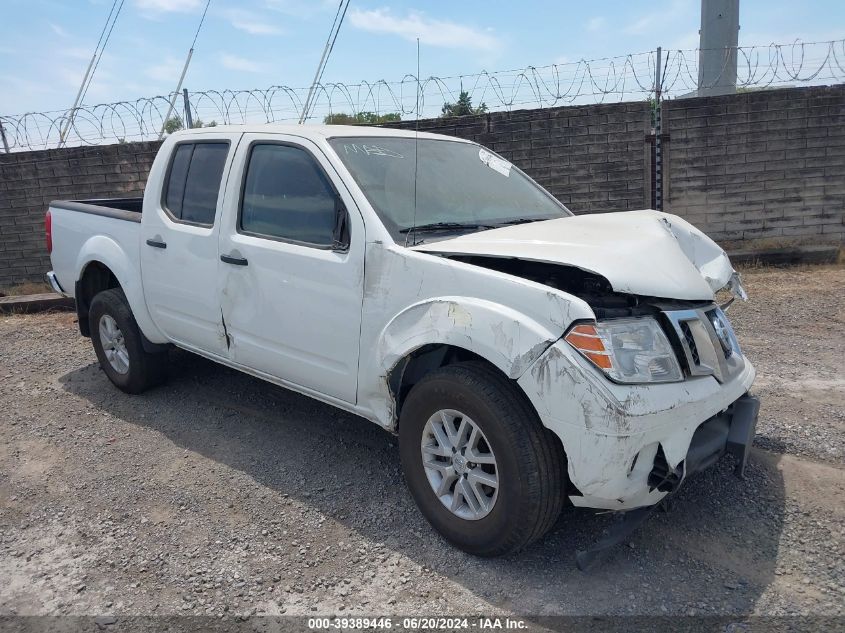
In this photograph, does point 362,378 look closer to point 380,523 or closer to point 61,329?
point 380,523

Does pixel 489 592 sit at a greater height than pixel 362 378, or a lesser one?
lesser

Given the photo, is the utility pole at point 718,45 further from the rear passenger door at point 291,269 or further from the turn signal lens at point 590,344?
the turn signal lens at point 590,344

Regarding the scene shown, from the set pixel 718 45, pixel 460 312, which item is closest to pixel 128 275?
pixel 460 312

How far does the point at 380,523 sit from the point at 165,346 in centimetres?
261

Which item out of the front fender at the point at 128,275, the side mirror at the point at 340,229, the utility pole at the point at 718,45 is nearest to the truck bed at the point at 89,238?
the front fender at the point at 128,275

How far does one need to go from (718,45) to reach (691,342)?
878cm

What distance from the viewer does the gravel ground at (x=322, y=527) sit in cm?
281

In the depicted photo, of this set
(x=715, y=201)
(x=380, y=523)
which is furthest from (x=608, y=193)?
(x=380, y=523)

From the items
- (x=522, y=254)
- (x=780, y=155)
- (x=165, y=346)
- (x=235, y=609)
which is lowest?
(x=235, y=609)

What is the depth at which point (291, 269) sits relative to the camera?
3.66 meters

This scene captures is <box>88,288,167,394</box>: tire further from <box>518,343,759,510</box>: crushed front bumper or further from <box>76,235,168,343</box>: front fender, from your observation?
<box>518,343,759,510</box>: crushed front bumper

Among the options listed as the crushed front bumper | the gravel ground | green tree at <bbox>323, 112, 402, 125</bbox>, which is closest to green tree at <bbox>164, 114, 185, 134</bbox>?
green tree at <bbox>323, 112, 402, 125</bbox>

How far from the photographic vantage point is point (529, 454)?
273cm

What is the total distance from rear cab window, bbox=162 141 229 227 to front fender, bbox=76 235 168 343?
0.59m
